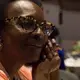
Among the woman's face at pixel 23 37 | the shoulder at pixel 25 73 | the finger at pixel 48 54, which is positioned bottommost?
the shoulder at pixel 25 73

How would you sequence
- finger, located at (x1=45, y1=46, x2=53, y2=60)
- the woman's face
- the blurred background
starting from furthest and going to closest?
the blurred background < finger, located at (x1=45, y1=46, x2=53, y2=60) < the woman's face

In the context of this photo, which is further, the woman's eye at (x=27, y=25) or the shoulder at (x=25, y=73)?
the shoulder at (x=25, y=73)

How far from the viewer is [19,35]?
89 centimetres

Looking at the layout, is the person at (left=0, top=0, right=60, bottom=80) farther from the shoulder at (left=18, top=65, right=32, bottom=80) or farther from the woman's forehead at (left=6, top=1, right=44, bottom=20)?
the shoulder at (left=18, top=65, right=32, bottom=80)

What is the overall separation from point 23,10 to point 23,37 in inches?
3.3

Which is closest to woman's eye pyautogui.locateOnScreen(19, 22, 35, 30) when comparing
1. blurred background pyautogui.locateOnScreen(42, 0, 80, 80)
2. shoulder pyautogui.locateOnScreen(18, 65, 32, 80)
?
shoulder pyautogui.locateOnScreen(18, 65, 32, 80)

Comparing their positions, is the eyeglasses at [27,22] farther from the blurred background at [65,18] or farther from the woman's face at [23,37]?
the blurred background at [65,18]

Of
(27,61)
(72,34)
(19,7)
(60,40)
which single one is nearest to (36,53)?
(27,61)

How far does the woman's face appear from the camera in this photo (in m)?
0.88

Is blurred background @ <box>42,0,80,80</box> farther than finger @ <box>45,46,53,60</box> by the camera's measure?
Yes

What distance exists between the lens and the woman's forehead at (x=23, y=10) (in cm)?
90

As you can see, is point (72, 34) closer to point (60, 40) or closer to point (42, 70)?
point (60, 40)

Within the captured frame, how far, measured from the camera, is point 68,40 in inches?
114

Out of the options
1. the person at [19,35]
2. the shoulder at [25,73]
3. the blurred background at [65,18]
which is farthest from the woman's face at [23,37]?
the blurred background at [65,18]
